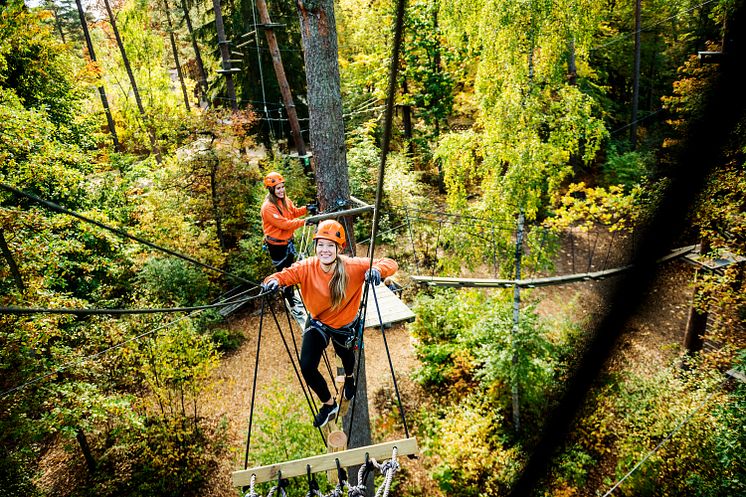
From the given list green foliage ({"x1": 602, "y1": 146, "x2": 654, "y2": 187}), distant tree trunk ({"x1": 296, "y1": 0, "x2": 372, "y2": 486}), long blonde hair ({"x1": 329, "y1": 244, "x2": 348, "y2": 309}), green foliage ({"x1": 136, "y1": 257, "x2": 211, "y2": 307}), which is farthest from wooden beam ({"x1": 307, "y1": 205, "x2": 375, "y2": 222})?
green foliage ({"x1": 602, "y1": 146, "x2": 654, "y2": 187})

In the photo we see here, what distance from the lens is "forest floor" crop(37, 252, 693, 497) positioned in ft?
23.9

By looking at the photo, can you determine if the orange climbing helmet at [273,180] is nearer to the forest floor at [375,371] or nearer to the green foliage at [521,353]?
the forest floor at [375,371]

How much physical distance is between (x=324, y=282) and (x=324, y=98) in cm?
215

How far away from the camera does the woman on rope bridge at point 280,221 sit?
500cm

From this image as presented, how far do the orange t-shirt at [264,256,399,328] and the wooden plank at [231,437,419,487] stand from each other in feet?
3.47

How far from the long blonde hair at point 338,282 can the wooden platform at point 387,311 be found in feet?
3.05

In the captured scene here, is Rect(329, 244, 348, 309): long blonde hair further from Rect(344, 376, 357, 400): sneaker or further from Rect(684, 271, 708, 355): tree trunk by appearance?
Rect(684, 271, 708, 355): tree trunk

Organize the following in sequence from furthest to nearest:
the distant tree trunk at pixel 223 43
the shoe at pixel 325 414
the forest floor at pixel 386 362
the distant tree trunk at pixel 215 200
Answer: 1. the distant tree trunk at pixel 223 43
2. the distant tree trunk at pixel 215 200
3. the forest floor at pixel 386 362
4. the shoe at pixel 325 414

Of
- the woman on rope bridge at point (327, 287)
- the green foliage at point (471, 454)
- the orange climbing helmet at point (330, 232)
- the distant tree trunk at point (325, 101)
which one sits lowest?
the green foliage at point (471, 454)

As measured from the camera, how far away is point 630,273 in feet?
1.50

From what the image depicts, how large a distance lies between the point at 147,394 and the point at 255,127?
32.2 feet

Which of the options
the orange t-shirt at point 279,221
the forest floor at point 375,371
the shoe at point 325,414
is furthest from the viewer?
the forest floor at point 375,371

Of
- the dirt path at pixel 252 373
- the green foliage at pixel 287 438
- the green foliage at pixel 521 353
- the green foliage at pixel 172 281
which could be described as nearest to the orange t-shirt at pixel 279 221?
the green foliage at pixel 287 438

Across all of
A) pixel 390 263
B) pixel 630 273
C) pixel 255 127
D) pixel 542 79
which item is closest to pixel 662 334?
pixel 542 79
